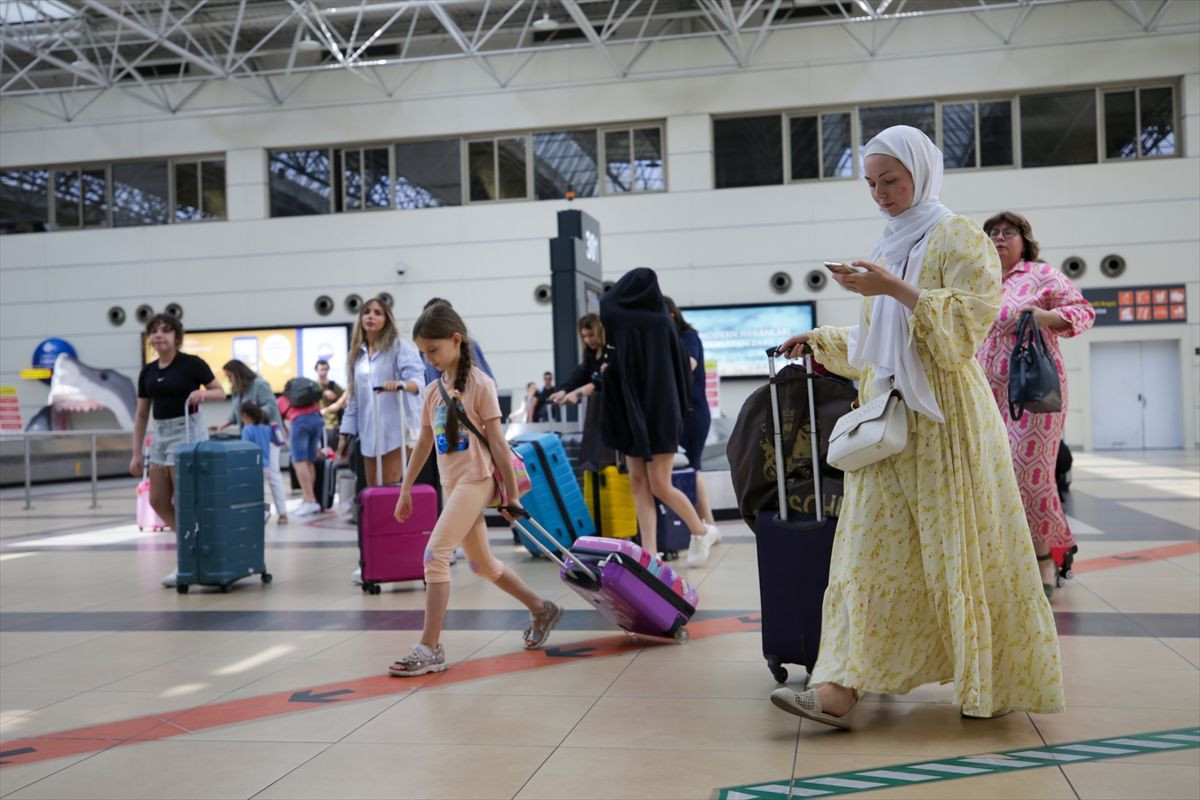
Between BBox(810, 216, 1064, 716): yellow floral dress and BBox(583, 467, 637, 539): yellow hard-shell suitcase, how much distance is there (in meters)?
4.31

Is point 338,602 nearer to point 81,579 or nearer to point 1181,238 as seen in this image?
point 81,579

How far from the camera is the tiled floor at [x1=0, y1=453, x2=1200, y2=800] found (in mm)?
2914

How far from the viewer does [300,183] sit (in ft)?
72.9

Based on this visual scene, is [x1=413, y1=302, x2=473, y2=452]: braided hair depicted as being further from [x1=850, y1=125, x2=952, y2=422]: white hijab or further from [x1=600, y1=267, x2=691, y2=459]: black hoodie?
[x1=600, y1=267, x2=691, y2=459]: black hoodie

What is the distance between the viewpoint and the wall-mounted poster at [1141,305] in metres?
19.2

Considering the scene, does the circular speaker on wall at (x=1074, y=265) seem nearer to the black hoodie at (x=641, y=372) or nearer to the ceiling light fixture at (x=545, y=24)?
the ceiling light fixture at (x=545, y=24)

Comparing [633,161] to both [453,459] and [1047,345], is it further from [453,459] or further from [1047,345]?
[453,459]

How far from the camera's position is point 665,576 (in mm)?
4598

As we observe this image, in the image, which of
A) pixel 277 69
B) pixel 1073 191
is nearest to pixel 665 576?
Answer: pixel 1073 191

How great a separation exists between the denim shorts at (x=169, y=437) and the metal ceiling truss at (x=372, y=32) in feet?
41.2

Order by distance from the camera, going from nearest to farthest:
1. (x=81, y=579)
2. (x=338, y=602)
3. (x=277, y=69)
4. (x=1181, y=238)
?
(x=338, y=602)
(x=81, y=579)
(x=1181, y=238)
(x=277, y=69)

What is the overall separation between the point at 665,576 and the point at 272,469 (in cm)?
757

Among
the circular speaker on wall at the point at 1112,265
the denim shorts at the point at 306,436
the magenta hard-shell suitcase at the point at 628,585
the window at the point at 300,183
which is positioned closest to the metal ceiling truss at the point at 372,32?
the window at the point at 300,183

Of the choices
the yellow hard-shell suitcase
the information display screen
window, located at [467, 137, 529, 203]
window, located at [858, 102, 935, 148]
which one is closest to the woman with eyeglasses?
the yellow hard-shell suitcase
